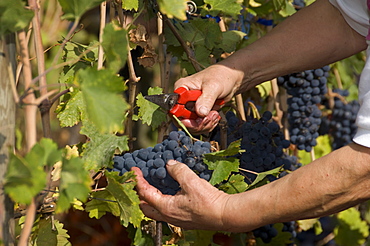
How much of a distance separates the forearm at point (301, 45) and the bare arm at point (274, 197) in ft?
1.43

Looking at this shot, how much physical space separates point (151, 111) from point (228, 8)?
14.0 inches

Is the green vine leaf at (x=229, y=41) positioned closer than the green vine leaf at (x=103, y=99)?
No

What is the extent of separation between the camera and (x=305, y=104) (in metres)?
1.87

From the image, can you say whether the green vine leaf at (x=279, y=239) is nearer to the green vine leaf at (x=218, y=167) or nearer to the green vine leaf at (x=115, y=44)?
the green vine leaf at (x=218, y=167)

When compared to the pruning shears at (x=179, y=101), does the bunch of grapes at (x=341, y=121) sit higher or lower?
lower

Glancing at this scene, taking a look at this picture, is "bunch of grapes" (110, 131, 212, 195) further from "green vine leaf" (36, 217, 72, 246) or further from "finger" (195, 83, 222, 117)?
"green vine leaf" (36, 217, 72, 246)

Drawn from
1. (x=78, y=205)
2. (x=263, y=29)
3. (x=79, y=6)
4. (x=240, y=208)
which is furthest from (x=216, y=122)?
(x=263, y=29)

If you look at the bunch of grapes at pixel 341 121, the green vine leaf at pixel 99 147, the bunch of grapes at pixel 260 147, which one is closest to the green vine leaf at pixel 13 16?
the green vine leaf at pixel 99 147

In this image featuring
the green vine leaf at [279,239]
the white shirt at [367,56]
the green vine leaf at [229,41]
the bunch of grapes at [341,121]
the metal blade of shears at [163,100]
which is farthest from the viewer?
the bunch of grapes at [341,121]

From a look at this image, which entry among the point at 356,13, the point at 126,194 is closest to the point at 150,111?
the point at 126,194

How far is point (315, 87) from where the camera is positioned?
1869mm

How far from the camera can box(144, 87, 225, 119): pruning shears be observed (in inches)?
47.2

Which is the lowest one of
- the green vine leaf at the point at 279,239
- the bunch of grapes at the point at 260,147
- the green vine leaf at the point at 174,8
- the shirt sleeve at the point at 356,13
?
the green vine leaf at the point at 279,239

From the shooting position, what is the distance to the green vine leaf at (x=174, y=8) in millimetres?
820
